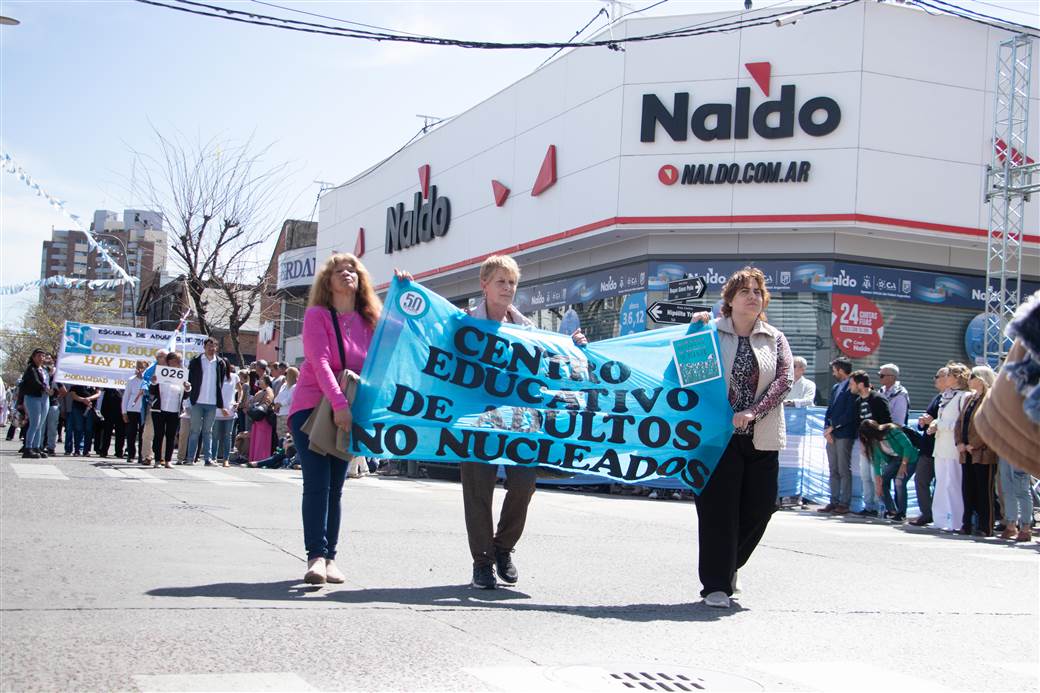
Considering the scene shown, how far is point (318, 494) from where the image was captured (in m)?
6.63

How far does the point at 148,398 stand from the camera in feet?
68.6

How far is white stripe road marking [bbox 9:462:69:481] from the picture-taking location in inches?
549

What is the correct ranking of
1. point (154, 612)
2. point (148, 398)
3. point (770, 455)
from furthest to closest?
point (148, 398)
point (770, 455)
point (154, 612)

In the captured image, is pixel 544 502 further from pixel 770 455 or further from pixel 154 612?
pixel 154 612

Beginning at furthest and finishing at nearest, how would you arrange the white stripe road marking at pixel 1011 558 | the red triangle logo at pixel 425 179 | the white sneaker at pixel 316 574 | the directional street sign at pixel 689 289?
1. the red triangle logo at pixel 425 179
2. the directional street sign at pixel 689 289
3. the white stripe road marking at pixel 1011 558
4. the white sneaker at pixel 316 574

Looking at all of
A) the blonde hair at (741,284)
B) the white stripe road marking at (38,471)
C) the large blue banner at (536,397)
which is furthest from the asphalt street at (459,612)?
the white stripe road marking at (38,471)

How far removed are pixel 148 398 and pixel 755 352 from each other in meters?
16.1

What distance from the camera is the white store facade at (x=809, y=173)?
2417 centimetres

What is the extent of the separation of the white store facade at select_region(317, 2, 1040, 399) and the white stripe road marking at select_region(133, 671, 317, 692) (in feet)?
69.9

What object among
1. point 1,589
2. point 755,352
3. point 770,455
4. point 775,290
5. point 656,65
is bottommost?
point 1,589

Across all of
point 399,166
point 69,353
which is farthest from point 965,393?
point 399,166

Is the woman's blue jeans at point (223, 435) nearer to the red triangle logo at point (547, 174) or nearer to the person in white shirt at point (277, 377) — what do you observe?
the person in white shirt at point (277, 377)

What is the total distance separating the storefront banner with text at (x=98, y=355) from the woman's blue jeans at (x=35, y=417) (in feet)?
8.59

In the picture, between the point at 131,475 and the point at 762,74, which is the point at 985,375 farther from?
the point at 762,74
